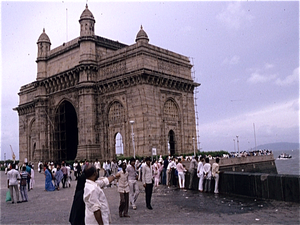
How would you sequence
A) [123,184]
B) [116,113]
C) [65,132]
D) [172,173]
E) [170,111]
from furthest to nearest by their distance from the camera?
[65,132] → [170,111] → [116,113] → [172,173] → [123,184]

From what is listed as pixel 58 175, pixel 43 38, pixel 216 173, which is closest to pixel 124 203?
pixel 216 173

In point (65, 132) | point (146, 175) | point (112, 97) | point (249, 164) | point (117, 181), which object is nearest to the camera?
point (146, 175)

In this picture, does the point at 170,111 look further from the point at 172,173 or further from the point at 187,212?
the point at 187,212

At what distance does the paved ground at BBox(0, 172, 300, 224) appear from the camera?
9.06 metres

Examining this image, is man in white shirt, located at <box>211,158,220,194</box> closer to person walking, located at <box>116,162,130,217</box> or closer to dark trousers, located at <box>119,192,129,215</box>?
person walking, located at <box>116,162,130,217</box>

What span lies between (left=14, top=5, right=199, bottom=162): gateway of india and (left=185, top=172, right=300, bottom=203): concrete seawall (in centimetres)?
1575

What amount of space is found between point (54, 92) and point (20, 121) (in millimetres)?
16277

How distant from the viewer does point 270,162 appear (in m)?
44.2

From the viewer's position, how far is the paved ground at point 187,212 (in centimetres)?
906

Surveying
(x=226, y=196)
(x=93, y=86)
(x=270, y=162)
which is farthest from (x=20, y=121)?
(x=226, y=196)

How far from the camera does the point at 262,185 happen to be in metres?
12.0

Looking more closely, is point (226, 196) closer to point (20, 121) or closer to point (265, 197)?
point (265, 197)

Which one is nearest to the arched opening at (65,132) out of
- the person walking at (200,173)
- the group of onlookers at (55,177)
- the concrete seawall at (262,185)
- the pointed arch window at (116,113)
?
the pointed arch window at (116,113)

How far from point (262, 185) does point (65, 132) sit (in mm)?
34302
